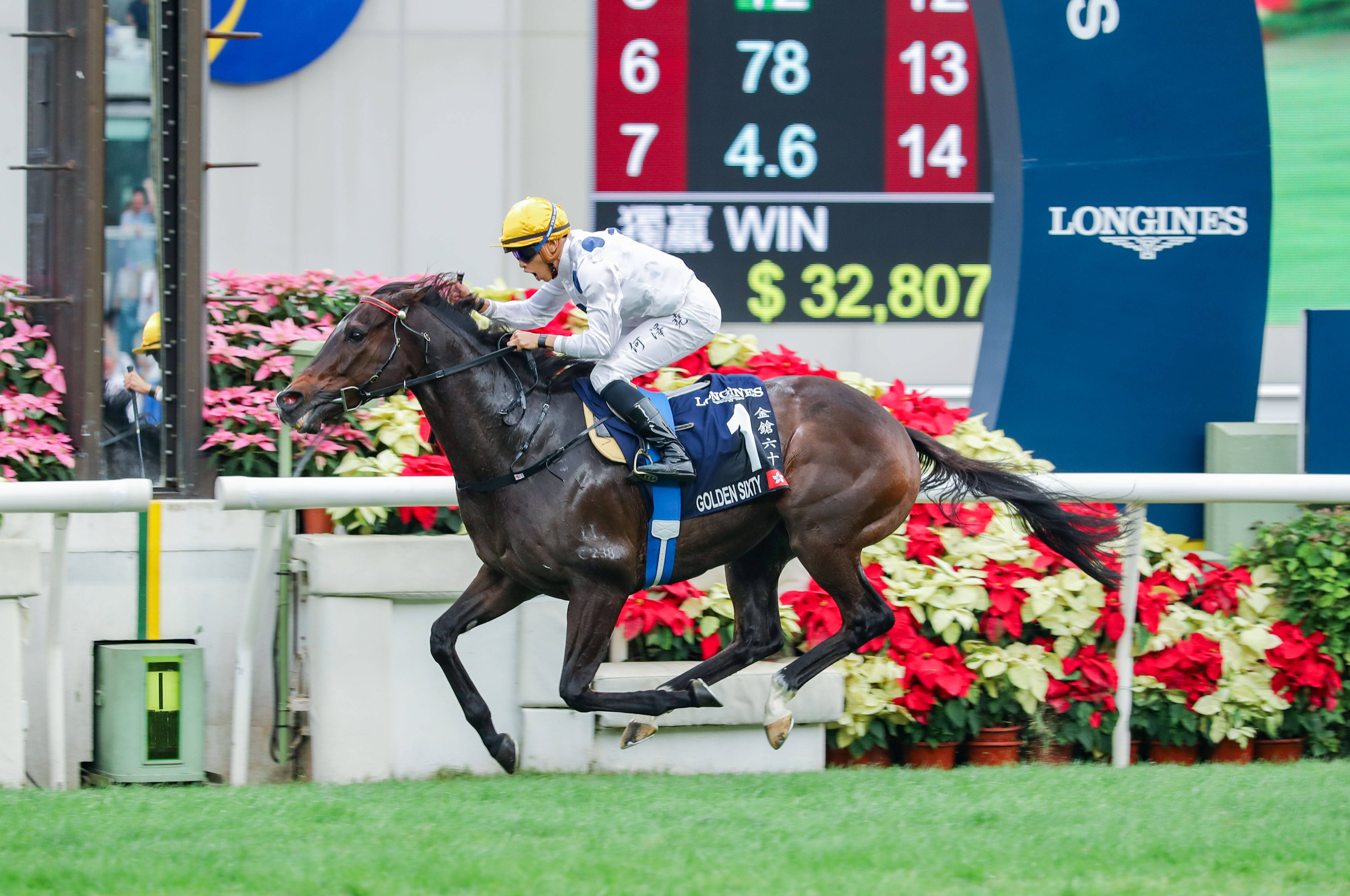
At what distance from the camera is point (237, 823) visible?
373 cm

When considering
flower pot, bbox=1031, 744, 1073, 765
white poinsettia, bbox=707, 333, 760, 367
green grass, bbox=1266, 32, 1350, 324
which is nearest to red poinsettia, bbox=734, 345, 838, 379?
white poinsettia, bbox=707, 333, 760, 367

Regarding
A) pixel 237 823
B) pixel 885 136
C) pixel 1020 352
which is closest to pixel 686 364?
pixel 1020 352

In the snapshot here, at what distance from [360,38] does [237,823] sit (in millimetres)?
6912

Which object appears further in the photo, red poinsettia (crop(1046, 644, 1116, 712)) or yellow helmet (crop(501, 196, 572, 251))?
red poinsettia (crop(1046, 644, 1116, 712))

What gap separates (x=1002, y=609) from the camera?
5.20m

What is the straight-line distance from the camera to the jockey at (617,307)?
14.6 feet

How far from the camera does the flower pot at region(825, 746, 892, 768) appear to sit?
199 inches

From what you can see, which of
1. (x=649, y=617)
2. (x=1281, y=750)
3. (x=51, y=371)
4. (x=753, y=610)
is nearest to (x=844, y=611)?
(x=753, y=610)

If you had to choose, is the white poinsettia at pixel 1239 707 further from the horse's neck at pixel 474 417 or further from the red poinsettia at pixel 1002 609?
the horse's neck at pixel 474 417

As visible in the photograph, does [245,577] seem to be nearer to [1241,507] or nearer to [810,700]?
[810,700]

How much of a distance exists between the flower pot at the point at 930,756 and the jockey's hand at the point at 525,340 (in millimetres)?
2023

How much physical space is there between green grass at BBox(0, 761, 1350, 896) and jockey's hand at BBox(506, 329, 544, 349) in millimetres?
1370

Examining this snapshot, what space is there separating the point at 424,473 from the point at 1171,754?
9.77ft

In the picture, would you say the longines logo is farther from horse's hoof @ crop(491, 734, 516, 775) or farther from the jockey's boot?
horse's hoof @ crop(491, 734, 516, 775)
